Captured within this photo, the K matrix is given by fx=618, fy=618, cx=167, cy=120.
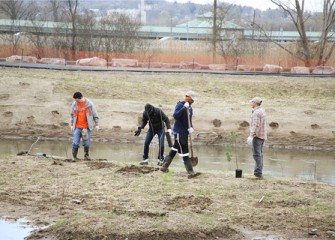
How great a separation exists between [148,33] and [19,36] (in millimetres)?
40805

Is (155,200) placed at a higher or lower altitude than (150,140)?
lower

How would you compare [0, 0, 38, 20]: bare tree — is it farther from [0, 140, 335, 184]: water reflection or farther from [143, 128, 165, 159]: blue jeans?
[143, 128, 165, 159]: blue jeans

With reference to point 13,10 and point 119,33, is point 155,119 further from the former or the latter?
point 13,10

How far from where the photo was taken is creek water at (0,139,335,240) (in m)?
18.2

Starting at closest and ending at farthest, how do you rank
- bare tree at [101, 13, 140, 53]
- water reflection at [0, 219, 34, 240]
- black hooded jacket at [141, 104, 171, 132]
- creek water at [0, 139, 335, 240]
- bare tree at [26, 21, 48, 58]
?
water reflection at [0, 219, 34, 240] → black hooded jacket at [141, 104, 171, 132] → creek water at [0, 139, 335, 240] → bare tree at [26, 21, 48, 58] → bare tree at [101, 13, 140, 53]

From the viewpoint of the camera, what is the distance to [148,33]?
94.8 m

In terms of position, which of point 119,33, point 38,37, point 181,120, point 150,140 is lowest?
point 150,140

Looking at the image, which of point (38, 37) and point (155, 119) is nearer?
point (155, 119)

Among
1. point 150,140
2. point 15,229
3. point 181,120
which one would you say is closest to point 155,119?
point 150,140

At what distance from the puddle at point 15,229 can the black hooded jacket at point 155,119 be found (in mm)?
6126

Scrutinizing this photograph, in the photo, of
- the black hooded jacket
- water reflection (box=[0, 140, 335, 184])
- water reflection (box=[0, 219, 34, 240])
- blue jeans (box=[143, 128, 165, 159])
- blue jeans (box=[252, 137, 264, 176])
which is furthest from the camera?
water reflection (box=[0, 140, 335, 184])

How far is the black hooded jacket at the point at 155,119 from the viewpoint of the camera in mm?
15883

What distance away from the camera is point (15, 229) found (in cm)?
987

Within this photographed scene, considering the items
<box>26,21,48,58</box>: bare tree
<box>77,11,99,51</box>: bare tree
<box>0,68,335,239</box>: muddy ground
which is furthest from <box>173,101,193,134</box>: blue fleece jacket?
<box>77,11,99,51</box>: bare tree
